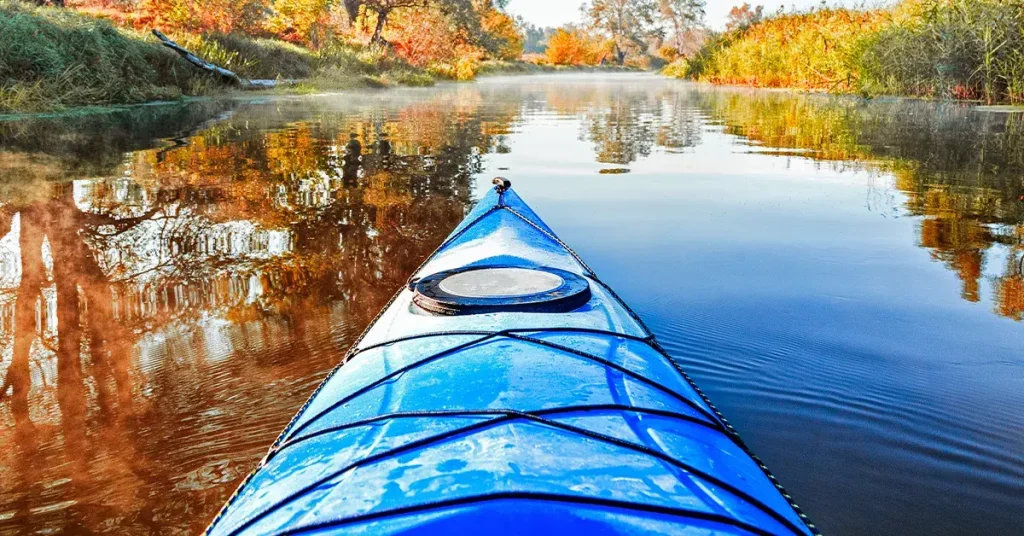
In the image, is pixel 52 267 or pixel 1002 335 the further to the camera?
pixel 52 267

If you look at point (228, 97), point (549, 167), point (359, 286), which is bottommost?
point (359, 286)

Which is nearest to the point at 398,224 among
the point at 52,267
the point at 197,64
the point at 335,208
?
the point at 335,208

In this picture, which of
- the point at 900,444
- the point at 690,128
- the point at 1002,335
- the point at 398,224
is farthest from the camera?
the point at 690,128

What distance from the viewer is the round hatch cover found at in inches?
81.0

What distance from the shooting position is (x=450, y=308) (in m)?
2.06

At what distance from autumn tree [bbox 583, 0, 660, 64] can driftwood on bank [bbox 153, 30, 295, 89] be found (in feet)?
167

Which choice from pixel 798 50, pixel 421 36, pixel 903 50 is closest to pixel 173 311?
pixel 903 50

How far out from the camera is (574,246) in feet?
13.3

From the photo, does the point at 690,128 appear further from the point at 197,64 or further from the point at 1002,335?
the point at 197,64

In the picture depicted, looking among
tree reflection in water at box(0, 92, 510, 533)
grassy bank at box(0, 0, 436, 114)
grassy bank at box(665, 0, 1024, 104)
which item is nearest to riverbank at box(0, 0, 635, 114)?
grassy bank at box(0, 0, 436, 114)

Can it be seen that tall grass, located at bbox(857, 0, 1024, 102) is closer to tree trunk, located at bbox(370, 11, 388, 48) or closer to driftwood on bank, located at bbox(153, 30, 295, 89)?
driftwood on bank, located at bbox(153, 30, 295, 89)

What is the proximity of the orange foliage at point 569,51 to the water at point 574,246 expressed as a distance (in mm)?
48583

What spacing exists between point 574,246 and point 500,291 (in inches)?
75.1

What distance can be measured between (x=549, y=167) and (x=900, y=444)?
4.89 meters
